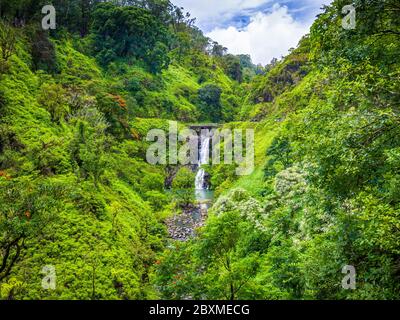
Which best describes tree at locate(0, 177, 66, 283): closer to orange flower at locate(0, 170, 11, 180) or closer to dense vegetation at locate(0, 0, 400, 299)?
dense vegetation at locate(0, 0, 400, 299)

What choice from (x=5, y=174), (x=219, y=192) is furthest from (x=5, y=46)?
(x=219, y=192)

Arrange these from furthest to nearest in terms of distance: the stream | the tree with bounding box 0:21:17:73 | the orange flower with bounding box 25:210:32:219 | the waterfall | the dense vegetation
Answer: the waterfall < the stream < the tree with bounding box 0:21:17:73 < the orange flower with bounding box 25:210:32:219 < the dense vegetation

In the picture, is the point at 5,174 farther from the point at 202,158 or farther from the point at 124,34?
the point at 124,34

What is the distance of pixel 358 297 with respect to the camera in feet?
28.8

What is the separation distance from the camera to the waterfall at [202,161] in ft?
174

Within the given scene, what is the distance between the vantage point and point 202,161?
5800 centimetres

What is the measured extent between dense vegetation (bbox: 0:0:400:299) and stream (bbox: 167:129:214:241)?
6.36 feet

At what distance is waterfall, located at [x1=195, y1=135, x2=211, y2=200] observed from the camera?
174 ft

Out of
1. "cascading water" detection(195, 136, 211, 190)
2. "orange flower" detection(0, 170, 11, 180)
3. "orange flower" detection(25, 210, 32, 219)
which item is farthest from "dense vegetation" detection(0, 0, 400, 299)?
"cascading water" detection(195, 136, 211, 190)

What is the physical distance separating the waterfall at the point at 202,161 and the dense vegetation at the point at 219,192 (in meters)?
4.74

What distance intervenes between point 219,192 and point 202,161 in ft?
53.0

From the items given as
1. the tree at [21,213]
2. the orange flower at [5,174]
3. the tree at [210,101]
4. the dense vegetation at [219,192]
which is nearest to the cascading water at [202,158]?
the dense vegetation at [219,192]

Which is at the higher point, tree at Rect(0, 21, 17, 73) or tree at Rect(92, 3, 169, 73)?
tree at Rect(92, 3, 169, 73)
